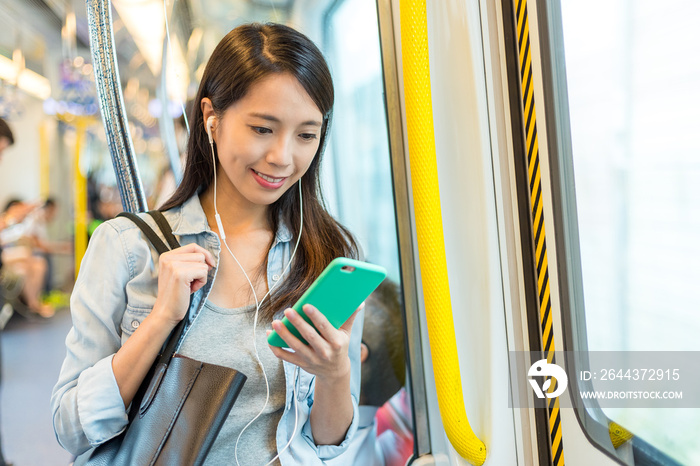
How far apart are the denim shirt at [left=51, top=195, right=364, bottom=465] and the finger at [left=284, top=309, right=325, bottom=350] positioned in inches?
11.6

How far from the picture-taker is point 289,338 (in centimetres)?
100

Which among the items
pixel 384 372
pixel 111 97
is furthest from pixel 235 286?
pixel 384 372

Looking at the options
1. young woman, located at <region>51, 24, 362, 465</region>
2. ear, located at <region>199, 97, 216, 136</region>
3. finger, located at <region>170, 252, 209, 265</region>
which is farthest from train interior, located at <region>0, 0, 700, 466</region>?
finger, located at <region>170, 252, 209, 265</region>

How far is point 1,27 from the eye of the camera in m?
2.63

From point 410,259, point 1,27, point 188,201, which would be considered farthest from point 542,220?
point 1,27

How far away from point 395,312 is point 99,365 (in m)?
0.99

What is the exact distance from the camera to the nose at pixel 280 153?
119 centimetres

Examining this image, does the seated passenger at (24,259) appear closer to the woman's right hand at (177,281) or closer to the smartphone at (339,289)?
the woman's right hand at (177,281)

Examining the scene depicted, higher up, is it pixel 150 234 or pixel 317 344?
pixel 150 234

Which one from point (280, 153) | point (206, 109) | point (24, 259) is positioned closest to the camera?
point (280, 153)

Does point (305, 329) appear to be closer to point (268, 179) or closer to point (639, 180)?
point (268, 179)

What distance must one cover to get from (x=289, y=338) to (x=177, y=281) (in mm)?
276

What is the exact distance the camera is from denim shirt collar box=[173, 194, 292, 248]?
1327 millimetres

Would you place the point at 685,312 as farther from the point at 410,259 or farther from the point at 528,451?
the point at 410,259
